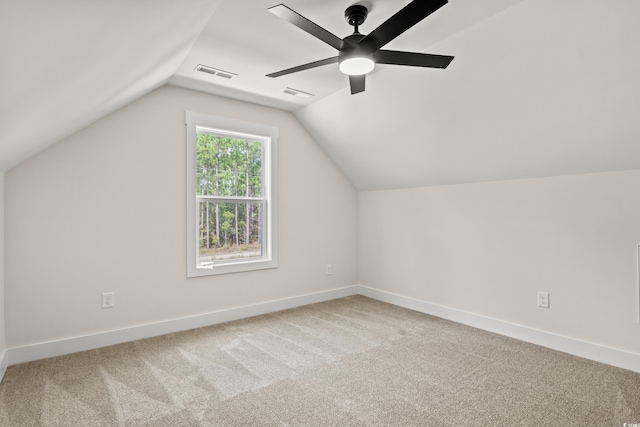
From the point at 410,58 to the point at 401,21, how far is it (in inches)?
15.3

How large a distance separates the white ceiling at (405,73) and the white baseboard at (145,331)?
4.66 feet

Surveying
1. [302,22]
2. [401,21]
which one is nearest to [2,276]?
[302,22]

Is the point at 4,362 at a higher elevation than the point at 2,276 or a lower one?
lower

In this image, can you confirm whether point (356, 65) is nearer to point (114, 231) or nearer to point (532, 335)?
point (114, 231)

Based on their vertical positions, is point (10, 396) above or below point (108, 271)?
below

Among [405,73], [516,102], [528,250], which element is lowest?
[528,250]

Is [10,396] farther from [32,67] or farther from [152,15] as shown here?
[152,15]

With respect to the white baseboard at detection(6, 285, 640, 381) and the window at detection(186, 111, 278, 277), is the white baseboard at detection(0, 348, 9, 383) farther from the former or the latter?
the window at detection(186, 111, 278, 277)

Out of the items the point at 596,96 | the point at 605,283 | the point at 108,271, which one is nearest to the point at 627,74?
the point at 596,96

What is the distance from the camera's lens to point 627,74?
2.06m

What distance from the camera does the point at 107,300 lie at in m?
3.00

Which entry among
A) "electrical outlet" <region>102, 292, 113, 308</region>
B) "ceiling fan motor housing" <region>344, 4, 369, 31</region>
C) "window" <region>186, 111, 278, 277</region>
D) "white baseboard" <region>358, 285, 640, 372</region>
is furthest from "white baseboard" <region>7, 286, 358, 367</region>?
"ceiling fan motor housing" <region>344, 4, 369, 31</region>

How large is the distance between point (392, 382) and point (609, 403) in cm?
128

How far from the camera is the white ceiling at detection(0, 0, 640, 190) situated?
128 centimetres
